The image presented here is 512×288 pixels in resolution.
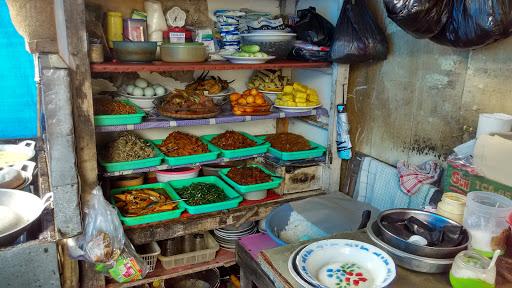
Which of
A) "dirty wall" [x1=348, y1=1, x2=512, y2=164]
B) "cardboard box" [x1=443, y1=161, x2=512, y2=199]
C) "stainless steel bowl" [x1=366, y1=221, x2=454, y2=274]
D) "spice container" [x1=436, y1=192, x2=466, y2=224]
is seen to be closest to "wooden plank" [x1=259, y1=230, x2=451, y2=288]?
"stainless steel bowl" [x1=366, y1=221, x2=454, y2=274]

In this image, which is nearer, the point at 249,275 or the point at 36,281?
the point at 249,275

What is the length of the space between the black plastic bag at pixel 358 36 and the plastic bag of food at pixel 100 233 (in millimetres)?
1889

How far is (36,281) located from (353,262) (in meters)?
1.84

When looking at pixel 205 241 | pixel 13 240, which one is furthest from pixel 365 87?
pixel 13 240

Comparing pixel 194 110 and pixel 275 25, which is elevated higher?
pixel 275 25

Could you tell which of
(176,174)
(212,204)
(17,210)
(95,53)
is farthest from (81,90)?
(212,204)

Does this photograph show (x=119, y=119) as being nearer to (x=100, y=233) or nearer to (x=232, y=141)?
(x=100, y=233)

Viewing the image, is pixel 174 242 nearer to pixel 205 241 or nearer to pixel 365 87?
pixel 205 241

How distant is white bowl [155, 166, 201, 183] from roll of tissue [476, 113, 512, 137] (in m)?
2.04

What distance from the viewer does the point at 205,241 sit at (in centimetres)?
314

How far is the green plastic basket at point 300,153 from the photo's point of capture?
3164 millimetres

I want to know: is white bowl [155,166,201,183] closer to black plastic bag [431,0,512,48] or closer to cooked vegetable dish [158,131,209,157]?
cooked vegetable dish [158,131,209,157]

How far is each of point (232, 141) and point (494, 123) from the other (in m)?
1.79

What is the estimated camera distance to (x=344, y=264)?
152cm
